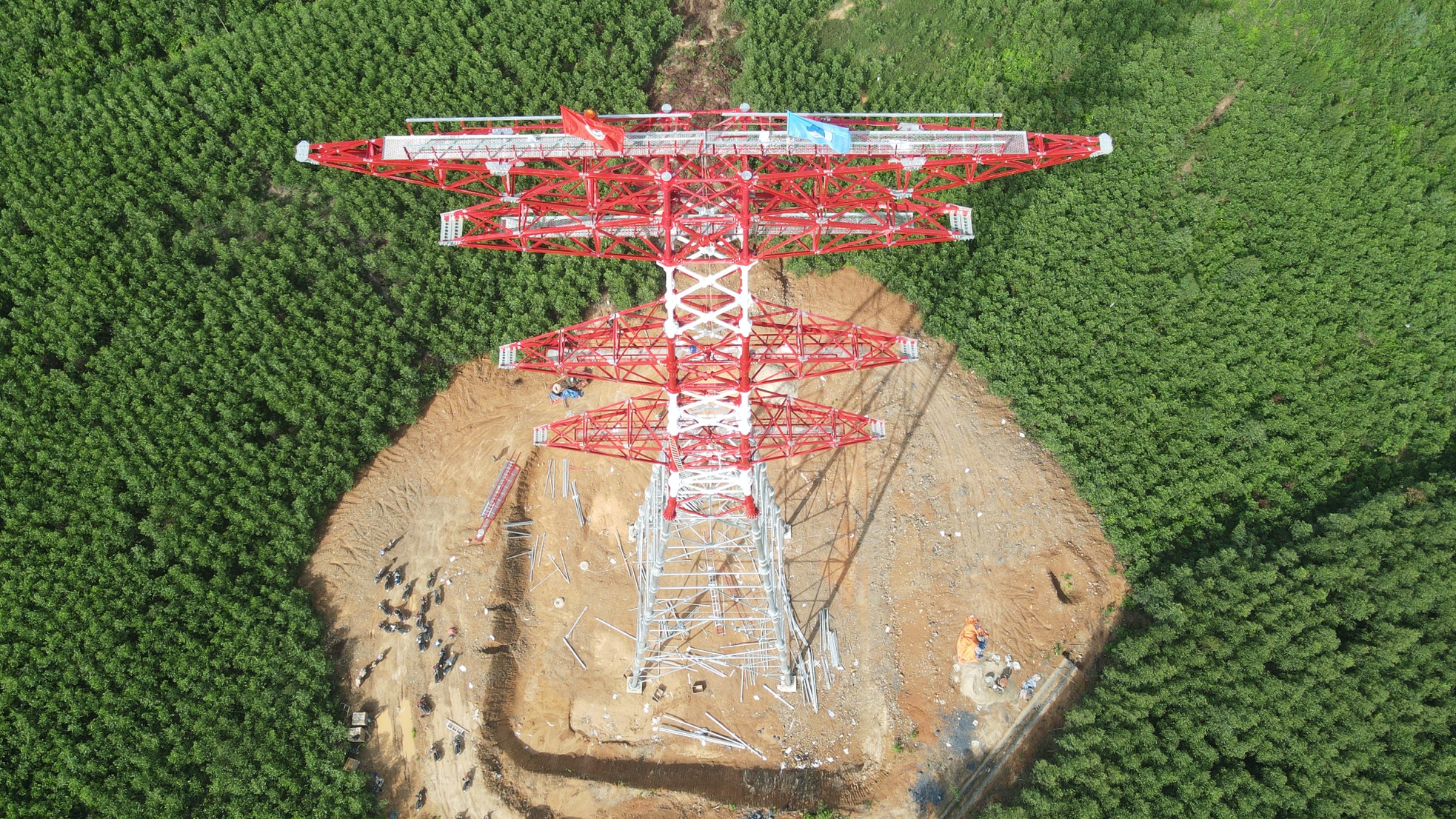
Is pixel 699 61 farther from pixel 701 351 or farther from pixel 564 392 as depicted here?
pixel 701 351

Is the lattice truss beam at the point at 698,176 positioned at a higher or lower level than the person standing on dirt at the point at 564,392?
higher

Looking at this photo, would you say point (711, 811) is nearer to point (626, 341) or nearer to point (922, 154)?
point (626, 341)

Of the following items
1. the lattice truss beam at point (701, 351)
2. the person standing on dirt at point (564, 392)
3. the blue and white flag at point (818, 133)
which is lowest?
the lattice truss beam at point (701, 351)

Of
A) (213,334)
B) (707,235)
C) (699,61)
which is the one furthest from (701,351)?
(699,61)

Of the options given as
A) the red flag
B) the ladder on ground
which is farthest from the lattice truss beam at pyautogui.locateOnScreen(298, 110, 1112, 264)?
the ladder on ground

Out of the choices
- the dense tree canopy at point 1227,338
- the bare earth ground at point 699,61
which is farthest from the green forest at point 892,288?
the bare earth ground at point 699,61

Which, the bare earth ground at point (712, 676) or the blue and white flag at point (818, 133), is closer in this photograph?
the blue and white flag at point (818, 133)

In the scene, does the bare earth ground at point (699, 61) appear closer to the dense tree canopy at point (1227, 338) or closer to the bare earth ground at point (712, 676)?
the dense tree canopy at point (1227, 338)
